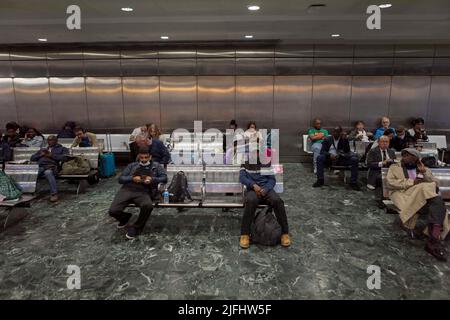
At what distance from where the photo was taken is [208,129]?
10.1 m

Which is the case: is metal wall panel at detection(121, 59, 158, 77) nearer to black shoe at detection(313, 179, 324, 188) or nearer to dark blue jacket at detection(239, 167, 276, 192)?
black shoe at detection(313, 179, 324, 188)

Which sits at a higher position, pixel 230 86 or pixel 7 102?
pixel 230 86

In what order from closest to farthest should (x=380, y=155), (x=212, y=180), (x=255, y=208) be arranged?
(x=255, y=208) → (x=212, y=180) → (x=380, y=155)

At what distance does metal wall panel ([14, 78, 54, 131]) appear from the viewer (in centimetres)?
1010

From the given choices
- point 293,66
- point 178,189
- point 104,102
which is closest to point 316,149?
point 293,66

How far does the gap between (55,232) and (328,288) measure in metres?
4.34

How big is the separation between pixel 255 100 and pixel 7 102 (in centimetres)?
886

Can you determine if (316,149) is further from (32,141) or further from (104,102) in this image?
(32,141)

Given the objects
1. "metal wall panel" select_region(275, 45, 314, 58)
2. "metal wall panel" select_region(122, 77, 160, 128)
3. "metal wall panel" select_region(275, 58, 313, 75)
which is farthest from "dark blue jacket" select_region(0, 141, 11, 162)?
"metal wall panel" select_region(275, 45, 314, 58)

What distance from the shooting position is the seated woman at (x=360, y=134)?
907 cm

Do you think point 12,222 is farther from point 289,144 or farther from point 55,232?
point 289,144

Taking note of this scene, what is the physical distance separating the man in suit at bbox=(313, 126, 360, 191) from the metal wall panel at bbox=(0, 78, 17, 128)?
10605 millimetres

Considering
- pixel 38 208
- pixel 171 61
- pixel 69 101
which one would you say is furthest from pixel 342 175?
pixel 69 101

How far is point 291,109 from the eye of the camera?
1002 centimetres
